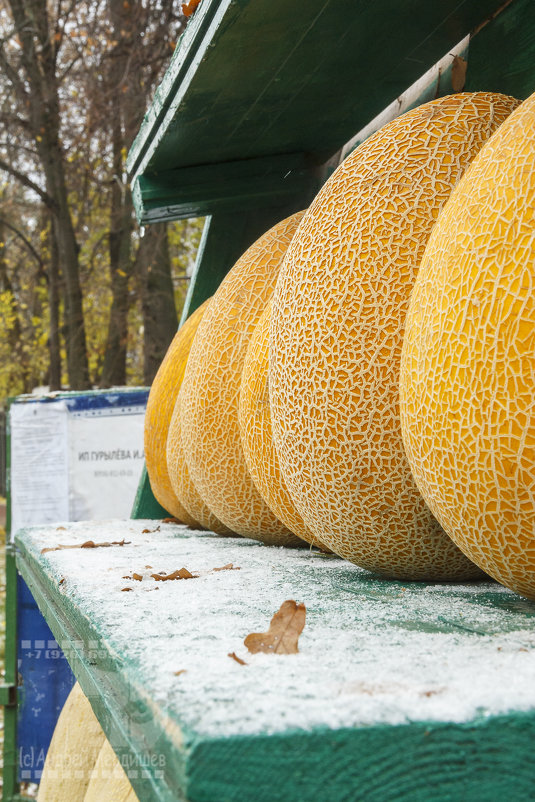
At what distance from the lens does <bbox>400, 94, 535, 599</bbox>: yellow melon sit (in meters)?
0.91

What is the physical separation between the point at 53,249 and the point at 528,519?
34.5ft

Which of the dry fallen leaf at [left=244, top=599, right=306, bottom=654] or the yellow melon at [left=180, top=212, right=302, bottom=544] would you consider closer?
the dry fallen leaf at [left=244, top=599, right=306, bottom=654]

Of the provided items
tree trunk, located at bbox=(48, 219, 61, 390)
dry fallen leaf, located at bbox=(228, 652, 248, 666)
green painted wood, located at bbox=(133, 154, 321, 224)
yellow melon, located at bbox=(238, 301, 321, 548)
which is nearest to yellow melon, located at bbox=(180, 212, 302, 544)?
yellow melon, located at bbox=(238, 301, 321, 548)

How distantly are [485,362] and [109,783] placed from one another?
113cm

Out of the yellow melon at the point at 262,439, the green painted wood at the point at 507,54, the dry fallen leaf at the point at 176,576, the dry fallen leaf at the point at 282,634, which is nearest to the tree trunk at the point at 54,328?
the yellow melon at the point at 262,439

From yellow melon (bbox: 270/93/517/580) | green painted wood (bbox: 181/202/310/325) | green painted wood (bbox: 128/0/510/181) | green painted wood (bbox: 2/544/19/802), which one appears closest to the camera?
yellow melon (bbox: 270/93/517/580)

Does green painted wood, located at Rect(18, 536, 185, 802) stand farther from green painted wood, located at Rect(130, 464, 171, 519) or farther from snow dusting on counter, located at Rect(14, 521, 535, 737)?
green painted wood, located at Rect(130, 464, 171, 519)

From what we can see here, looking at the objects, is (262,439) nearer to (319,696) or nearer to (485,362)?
(485,362)

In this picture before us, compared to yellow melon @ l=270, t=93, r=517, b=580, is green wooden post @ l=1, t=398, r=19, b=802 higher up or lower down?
lower down

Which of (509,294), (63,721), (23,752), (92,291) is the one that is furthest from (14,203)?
(509,294)

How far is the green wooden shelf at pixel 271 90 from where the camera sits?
161cm

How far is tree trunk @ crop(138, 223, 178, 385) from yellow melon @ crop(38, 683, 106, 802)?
4841 millimetres

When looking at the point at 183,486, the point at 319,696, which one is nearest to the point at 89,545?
the point at 183,486

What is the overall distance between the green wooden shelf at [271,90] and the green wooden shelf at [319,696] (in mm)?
1158
